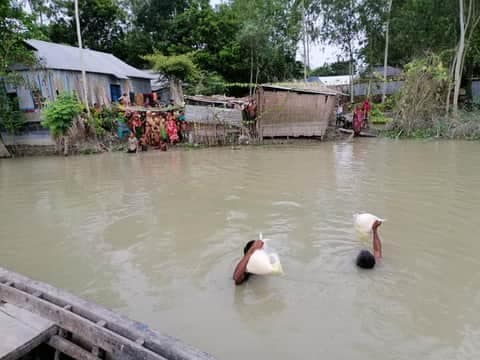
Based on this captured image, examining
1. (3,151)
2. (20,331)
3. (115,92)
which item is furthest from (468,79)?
(20,331)

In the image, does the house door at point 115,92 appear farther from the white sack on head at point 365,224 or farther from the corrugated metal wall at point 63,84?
the white sack on head at point 365,224

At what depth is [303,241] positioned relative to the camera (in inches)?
192

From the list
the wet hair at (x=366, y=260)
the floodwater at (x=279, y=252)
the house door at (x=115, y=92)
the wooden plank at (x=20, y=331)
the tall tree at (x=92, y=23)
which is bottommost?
the floodwater at (x=279, y=252)

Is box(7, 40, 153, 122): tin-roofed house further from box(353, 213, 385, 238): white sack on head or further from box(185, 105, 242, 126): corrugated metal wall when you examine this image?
box(353, 213, 385, 238): white sack on head

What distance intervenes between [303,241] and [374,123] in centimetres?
1576

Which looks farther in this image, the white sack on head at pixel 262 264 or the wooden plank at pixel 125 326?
the white sack on head at pixel 262 264

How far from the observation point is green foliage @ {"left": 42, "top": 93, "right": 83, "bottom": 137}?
44.5 ft

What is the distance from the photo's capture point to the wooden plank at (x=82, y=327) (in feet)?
6.52

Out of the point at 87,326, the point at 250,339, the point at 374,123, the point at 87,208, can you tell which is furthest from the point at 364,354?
the point at 374,123

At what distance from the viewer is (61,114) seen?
1355 centimetres

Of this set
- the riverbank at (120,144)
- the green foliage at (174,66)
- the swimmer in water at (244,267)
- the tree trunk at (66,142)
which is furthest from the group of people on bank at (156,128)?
the swimmer in water at (244,267)

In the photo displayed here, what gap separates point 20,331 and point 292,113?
12.7 meters

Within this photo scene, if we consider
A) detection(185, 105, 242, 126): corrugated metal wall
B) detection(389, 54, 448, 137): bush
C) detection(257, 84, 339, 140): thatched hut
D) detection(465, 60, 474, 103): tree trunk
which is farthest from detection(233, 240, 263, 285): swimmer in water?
detection(465, 60, 474, 103): tree trunk

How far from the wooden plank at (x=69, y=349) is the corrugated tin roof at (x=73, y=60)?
15411mm
